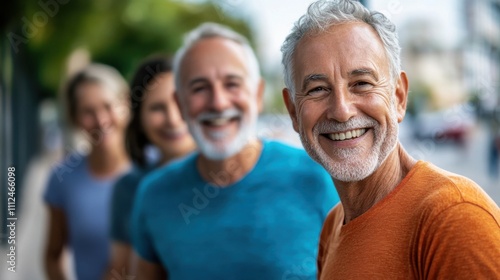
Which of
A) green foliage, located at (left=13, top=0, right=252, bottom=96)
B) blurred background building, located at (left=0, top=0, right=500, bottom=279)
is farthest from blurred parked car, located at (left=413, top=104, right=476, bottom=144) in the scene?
green foliage, located at (left=13, top=0, right=252, bottom=96)

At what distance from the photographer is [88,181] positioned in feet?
9.04

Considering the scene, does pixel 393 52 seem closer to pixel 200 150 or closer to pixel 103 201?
pixel 200 150

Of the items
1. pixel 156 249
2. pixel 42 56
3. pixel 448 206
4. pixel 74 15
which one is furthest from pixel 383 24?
pixel 42 56

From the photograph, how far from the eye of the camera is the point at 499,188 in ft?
11.5

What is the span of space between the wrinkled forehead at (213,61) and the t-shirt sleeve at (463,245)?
2.75 feet

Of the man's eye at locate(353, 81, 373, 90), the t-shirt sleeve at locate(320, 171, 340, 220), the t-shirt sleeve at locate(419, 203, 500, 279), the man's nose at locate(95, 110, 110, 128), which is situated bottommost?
the t-shirt sleeve at locate(419, 203, 500, 279)

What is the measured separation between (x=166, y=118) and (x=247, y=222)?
0.93 metres

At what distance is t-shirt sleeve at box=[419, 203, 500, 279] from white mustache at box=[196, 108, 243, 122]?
81 cm

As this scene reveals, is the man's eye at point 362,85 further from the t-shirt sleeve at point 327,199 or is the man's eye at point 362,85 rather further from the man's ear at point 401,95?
the t-shirt sleeve at point 327,199

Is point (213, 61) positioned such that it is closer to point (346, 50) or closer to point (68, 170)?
point (346, 50)

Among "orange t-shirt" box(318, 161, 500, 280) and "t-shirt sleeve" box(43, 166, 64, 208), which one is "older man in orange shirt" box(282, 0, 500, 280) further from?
"t-shirt sleeve" box(43, 166, 64, 208)

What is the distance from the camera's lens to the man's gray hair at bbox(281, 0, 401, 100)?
1.05m

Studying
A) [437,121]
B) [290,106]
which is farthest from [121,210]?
[290,106]

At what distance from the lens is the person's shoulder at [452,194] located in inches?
36.2
